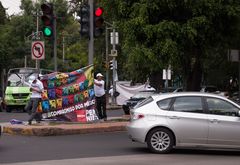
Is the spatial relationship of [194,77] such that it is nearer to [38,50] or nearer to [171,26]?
[171,26]

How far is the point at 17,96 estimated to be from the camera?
33.6 meters

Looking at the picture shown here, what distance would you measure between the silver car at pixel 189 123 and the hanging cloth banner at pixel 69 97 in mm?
6062

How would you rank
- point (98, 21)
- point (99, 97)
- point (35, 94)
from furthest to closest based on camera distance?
point (99, 97) → point (98, 21) → point (35, 94)

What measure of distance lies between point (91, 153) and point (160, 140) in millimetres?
1683

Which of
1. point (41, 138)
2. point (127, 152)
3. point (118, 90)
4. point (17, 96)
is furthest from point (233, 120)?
point (118, 90)

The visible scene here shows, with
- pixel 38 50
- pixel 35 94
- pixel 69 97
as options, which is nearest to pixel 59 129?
pixel 35 94

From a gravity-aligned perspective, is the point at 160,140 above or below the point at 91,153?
above

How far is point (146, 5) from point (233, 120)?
725 centimetres

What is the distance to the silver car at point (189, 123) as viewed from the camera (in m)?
13.0

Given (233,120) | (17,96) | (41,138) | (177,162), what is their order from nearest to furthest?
(177,162) < (233,120) < (41,138) < (17,96)

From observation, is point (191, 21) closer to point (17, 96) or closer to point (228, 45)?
point (228, 45)

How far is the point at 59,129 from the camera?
17.1m

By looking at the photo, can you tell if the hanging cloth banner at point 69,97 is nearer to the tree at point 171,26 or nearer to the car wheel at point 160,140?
the tree at point 171,26

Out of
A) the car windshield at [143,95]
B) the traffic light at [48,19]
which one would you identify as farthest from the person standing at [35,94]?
the car windshield at [143,95]
